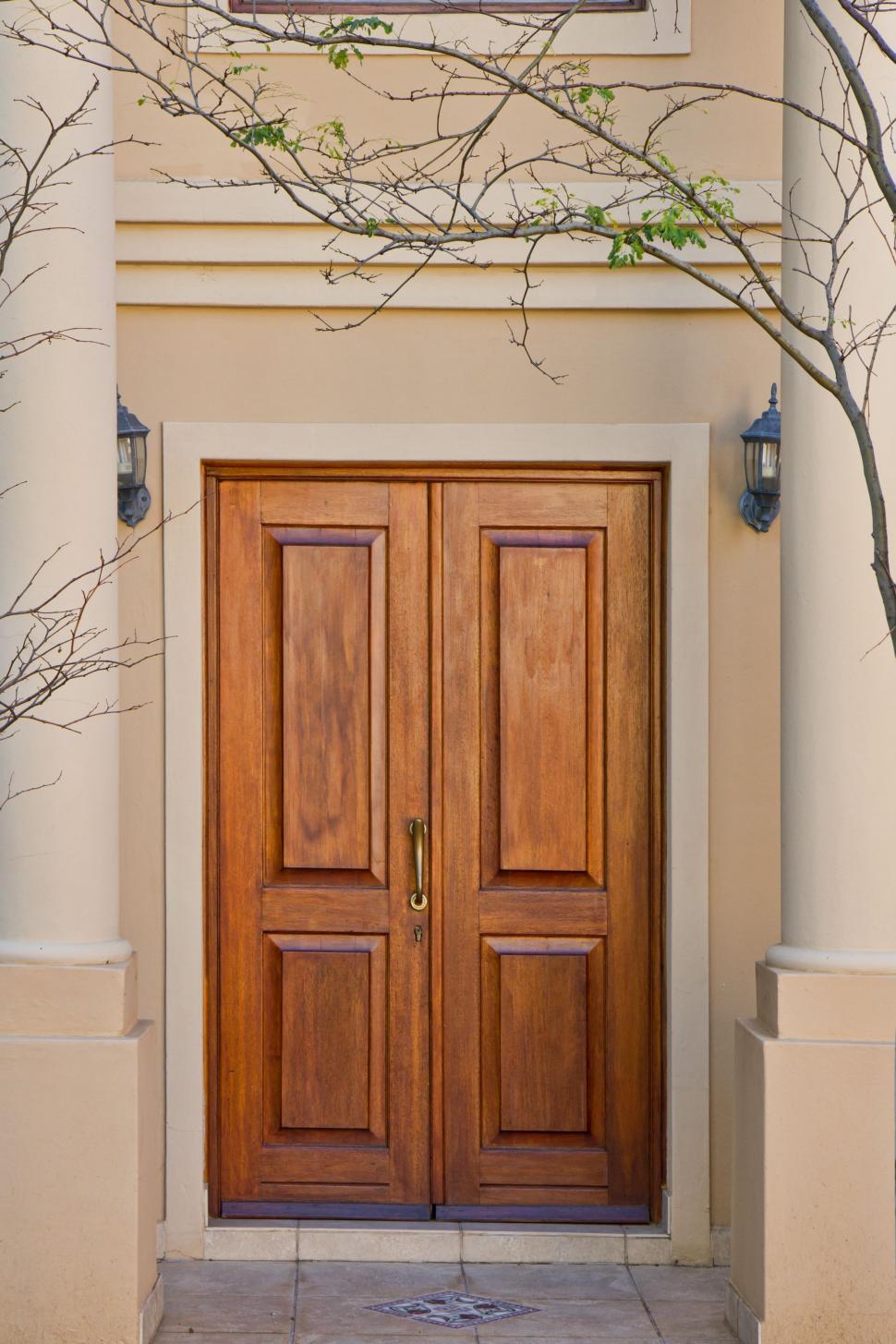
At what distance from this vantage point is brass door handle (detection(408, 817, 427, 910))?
5.33m

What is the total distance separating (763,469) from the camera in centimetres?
514

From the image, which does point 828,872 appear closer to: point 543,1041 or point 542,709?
point 542,709

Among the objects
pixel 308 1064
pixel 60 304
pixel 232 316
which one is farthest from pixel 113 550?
pixel 308 1064

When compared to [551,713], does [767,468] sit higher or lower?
higher

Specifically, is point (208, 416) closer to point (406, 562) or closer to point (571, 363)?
point (406, 562)

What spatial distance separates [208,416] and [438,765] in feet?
4.76

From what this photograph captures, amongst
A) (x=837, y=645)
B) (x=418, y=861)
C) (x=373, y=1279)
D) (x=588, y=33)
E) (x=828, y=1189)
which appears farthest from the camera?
(x=418, y=861)

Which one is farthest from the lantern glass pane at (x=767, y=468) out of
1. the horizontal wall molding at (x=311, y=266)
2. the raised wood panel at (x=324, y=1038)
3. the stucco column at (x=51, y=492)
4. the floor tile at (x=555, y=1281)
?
the floor tile at (x=555, y=1281)

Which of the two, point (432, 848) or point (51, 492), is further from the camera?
point (432, 848)

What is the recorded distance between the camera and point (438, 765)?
5.36 meters

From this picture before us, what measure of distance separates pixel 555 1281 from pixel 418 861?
1.46m

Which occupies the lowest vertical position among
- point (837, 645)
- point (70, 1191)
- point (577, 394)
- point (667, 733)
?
point (70, 1191)

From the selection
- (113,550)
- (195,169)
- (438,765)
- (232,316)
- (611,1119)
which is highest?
(195,169)

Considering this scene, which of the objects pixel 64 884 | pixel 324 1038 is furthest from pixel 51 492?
pixel 324 1038
